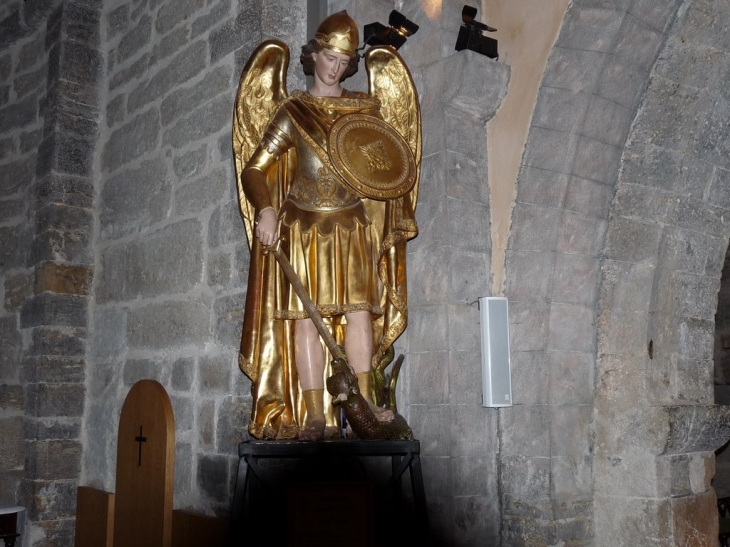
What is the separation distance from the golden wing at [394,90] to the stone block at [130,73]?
65.4 inches

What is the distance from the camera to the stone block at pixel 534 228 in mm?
3266

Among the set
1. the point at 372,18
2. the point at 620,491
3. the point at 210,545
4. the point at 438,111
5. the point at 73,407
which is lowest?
the point at 210,545

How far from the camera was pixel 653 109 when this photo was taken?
337 cm

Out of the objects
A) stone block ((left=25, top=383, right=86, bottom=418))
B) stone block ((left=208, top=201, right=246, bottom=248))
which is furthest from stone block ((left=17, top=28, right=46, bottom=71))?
stone block ((left=208, top=201, right=246, bottom=248))

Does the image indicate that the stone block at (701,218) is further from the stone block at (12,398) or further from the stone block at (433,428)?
the stone block at (12,398)

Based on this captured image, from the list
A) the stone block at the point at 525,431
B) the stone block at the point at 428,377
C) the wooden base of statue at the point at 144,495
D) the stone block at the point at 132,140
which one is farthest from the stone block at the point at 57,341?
the stone block at the point at 525,431

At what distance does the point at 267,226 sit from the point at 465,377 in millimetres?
997

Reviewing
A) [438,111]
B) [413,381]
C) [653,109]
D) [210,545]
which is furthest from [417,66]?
[210,545]

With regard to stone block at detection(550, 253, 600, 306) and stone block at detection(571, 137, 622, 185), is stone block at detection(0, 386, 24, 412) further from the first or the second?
stone block at detection(571, 137, 622, 185)

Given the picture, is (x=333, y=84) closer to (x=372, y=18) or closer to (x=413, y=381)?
(x=372, y=18)

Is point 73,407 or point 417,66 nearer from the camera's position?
point 417,66

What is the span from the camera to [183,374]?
359 cm

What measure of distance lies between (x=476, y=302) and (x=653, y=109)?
118cm

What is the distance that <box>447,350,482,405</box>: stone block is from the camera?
10.00 ft
